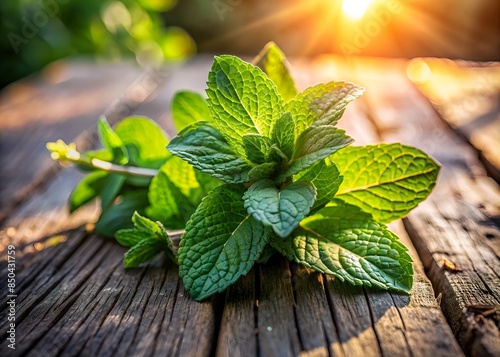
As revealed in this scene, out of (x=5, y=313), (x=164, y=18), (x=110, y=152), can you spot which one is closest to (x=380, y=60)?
(x=110, y=152)

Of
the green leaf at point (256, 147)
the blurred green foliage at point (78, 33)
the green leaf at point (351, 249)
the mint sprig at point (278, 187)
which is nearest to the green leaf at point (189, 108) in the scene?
the mint sprig at point (278, 187)

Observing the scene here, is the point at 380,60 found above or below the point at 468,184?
below

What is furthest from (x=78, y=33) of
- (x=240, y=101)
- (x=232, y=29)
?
(x=240, y=101)

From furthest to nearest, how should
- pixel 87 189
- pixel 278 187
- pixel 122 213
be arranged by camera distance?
pixel 87 189, pixel 122 213, pixel 278 187

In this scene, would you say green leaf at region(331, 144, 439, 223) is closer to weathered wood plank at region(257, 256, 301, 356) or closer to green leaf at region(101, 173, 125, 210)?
weathered wood plank at region(257, 256, 301, 356)

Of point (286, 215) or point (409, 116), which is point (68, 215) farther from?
point (409, 116)

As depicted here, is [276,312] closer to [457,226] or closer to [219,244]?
[219,244]
